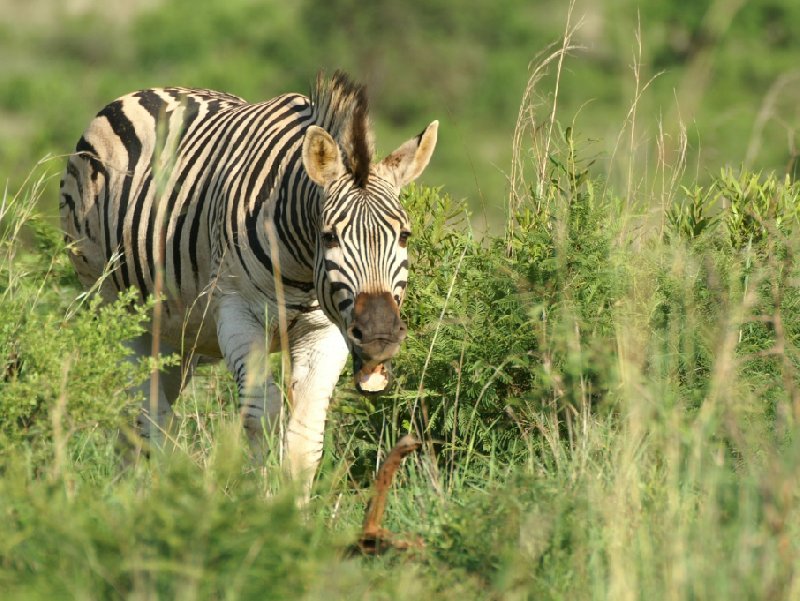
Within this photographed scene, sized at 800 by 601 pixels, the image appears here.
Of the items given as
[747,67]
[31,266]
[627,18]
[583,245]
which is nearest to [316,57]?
[627,18]

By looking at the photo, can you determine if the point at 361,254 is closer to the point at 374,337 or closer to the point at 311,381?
the point at 374,337

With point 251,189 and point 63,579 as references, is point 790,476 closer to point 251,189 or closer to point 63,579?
point 63,579

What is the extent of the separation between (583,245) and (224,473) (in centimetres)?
210

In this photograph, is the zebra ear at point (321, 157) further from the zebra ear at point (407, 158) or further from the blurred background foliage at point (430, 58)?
the blurred background foliage at point (430, 58)

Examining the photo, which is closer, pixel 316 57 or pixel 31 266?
pixel 31 266

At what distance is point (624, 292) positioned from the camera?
17.3 ft

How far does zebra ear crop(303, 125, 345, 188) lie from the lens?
506 cm

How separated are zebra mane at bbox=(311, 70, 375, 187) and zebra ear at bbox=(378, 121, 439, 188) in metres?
0.11

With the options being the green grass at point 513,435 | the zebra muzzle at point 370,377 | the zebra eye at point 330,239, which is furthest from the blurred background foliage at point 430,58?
the zebra muzzle at point 370,377

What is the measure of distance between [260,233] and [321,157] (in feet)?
1.81

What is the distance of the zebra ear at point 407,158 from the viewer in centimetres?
530

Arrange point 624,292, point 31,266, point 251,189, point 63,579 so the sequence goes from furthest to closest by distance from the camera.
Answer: point 31,266, point 251,189, point 624,292, point 63,579

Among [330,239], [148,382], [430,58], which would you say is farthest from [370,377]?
[430,58]

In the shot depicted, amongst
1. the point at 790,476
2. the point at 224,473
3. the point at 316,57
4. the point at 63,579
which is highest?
the point at 316,57
